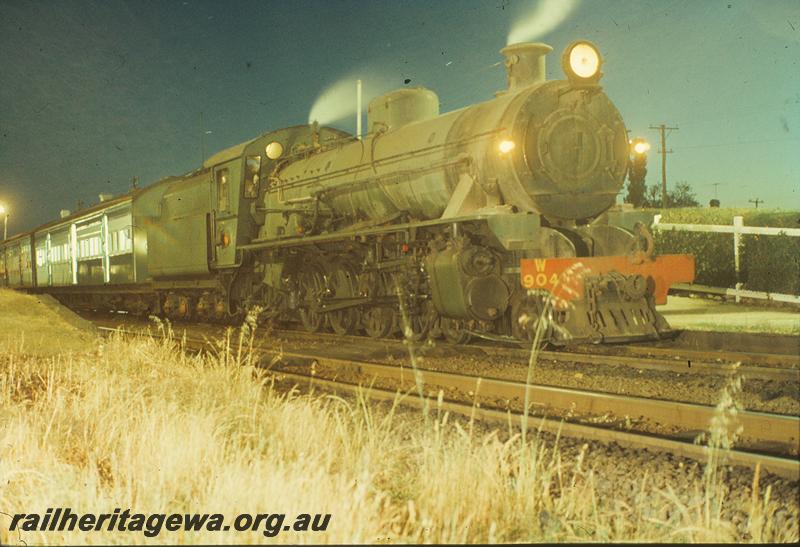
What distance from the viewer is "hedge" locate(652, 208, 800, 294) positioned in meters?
14.4

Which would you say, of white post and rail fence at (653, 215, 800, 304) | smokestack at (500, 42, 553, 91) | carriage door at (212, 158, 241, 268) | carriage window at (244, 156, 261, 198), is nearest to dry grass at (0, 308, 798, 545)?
smokestack at (500, 42, 553, 91)

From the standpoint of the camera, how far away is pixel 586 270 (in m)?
8.10

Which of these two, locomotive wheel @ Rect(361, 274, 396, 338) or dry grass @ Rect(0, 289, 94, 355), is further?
locomotive wheel @ Rect(361, 274, 396, 338)

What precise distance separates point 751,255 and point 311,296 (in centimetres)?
964

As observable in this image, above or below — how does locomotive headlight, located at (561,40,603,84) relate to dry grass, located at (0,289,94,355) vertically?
above

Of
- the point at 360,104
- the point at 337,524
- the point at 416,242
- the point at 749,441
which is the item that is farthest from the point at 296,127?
the point at 337,524

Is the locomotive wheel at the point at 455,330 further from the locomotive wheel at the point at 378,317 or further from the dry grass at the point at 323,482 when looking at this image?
the dry grass at the point at 323,482

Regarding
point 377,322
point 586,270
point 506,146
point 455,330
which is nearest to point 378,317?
point 377,322

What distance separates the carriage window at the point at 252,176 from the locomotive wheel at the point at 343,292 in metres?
2.96

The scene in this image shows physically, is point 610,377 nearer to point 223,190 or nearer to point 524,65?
point 524,65

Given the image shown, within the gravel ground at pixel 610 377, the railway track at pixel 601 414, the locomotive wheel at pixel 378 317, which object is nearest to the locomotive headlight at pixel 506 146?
the gravel ground at pixel 610 377

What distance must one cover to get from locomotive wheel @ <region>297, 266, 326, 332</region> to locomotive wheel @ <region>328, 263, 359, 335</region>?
1.09 feet

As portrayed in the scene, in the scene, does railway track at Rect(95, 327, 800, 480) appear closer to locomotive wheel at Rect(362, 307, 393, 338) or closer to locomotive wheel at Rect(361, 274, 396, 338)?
locomotive wheel at Rect(361, 274, 396, 338)

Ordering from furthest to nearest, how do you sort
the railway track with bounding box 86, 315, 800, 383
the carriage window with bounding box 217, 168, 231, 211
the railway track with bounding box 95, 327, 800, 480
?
1. the carriage window with bounding box 217, 168, 231, 211
2. the railway track with bounding box 86, 315, 800, 383
3. the railway track with bounding box 95, 327, 800, 480
